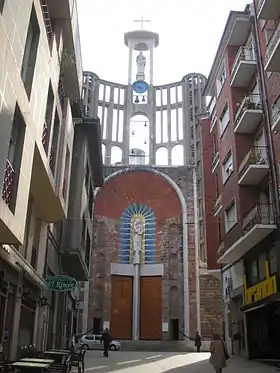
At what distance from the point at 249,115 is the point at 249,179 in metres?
2.72

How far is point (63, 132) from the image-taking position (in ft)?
53.2

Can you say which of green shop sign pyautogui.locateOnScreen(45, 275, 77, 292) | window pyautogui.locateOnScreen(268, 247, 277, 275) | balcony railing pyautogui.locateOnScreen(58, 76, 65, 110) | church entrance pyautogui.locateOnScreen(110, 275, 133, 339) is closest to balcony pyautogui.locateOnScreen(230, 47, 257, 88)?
balcony railing pyautogui.locateOnScreen(58, 76, 65, 110)

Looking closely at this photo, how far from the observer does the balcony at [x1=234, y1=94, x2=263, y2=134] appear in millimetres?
18656

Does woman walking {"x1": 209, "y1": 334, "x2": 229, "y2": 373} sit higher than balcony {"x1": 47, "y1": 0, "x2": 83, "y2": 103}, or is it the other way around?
balcony {"x1": 47, "y1": 0, "x2": 83, "y2": 103}

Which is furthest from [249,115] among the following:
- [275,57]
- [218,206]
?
[218,206]

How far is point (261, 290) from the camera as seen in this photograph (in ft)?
53.7

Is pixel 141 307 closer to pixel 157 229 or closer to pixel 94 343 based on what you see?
pixel 157 229

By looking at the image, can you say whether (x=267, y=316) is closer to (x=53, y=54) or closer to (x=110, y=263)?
(x=53, y=54)

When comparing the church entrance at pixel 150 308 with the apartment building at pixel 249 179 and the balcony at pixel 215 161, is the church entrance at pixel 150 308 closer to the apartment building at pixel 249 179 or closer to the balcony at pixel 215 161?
the apartment building at pixel 249 179

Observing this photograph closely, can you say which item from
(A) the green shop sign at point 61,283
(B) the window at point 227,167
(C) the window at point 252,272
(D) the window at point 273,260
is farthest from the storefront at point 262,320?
(A) the green shop sign at point 61,283

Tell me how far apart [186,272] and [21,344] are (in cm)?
3004

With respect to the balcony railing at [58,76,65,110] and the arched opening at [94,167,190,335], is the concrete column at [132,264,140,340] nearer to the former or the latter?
the arched opening at [94,167,190,335]

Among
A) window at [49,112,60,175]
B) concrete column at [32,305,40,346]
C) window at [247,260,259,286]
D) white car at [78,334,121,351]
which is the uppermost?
window at [49,112,60,175]

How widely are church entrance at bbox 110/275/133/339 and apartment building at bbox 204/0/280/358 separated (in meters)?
21.7
